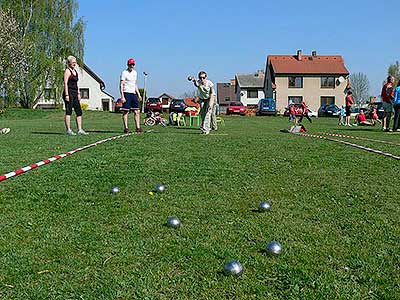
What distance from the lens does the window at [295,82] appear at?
67250mm

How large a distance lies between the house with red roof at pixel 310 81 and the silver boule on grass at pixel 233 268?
64.7 m

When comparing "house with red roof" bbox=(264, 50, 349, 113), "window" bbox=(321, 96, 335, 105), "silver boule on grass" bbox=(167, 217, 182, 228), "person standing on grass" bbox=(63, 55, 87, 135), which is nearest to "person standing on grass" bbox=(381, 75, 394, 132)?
"person standing on grass" bbox=(63, 55, 87, 135)

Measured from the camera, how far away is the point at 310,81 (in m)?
66.9

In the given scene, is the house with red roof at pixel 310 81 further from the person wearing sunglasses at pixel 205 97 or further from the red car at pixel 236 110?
the person wearing sunglasses at pixel 205 97

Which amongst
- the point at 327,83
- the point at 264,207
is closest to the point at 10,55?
the point at 264,207

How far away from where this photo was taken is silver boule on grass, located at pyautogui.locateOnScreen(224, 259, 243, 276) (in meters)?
2.82

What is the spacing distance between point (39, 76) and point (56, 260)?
42.1 meters

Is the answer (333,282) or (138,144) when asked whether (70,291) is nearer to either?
(333,282)

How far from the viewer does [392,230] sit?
3686 millimetres

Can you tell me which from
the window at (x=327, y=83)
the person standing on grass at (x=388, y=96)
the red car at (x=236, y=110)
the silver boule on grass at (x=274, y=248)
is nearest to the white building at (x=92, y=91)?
the red car at (x=236, y=110)

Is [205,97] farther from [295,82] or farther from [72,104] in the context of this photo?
[295,82]

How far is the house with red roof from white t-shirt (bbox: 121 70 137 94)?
2210 inches

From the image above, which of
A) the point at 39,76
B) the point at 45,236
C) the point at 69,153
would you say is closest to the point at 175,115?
the point at 69,153

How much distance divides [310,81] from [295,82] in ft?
6.84
